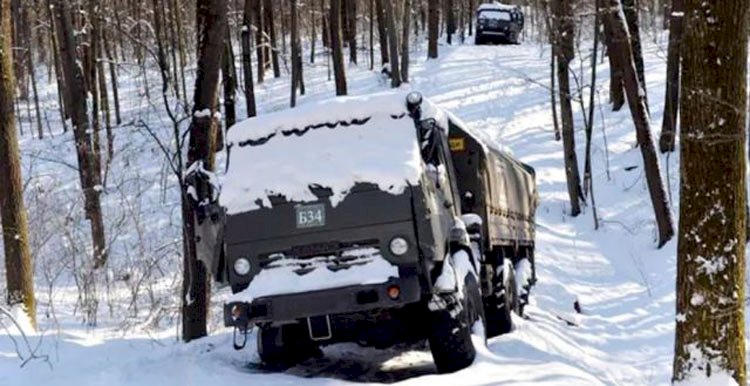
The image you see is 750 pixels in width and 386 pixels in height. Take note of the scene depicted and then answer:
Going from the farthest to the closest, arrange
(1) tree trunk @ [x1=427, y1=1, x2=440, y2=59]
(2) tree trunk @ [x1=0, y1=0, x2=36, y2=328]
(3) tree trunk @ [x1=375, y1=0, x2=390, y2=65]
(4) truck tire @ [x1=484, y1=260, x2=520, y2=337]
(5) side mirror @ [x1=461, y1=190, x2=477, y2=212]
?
1. (1) tree trunk @ [x1=427, y1=1, x2=440, y2=59]
2. (3) tree trunk @ [x1=375, y1=0, x2=390, y2=65]
3. (2) tree trunk @ [x1=0, y1=0, x2=36, y2=328]
4. (4) truck tire @ [x1=484, y1=260, x2=520, y2=337]
5. (5) side mirror @ [x1=461, y1=190, x2=477, y2=212]

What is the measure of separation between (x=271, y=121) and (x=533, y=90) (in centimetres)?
2866

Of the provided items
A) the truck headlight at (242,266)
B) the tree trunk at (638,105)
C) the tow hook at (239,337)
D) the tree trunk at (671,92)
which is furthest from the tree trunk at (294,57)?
the truck headlight at (242,266)

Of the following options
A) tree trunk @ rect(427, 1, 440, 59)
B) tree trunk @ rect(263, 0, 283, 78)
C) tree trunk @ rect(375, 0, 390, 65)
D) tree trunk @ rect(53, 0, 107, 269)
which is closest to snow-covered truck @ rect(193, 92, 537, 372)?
tree trunk @ rect(53, 0, 107, 269)

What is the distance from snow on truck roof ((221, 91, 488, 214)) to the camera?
24.4 feet

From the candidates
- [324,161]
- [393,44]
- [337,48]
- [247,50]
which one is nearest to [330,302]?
[324,161]

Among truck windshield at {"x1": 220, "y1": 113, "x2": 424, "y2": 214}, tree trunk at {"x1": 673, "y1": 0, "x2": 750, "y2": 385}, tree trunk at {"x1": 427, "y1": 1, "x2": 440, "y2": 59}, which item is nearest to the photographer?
tree trunk at {"x1": 673, "y1": 0, "x2": 750, "y2": 385}

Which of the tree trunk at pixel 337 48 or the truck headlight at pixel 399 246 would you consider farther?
the tree trunk at pixel 337 48

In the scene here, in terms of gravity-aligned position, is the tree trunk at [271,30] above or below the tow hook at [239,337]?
above

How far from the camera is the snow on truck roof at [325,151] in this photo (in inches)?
293

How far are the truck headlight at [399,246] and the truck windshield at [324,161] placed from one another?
1.30ft

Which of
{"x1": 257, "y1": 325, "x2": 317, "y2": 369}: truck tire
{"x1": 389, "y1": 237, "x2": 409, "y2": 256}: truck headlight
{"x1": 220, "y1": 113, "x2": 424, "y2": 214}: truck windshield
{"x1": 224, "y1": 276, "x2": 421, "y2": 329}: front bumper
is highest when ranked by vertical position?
{"x1": 220, "y1": 113, "x2": 424, "y2": 214}: truck windshield

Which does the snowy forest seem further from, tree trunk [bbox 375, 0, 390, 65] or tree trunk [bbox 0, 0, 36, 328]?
tree trunk [bbox 375, 0, 390, 65]

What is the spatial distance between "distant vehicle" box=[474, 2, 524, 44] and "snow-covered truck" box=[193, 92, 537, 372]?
36752mm

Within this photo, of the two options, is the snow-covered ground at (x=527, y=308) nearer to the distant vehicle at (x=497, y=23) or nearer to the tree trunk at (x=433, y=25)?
the tree trunk at (x=433, y=25)
